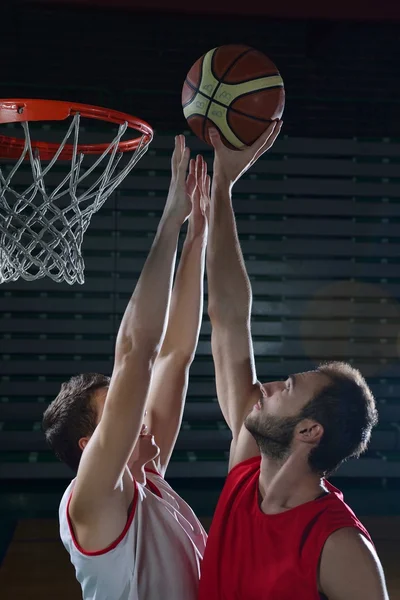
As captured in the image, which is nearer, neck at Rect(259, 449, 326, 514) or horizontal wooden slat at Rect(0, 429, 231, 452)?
neck at Rect(259, 449, 326, 514)

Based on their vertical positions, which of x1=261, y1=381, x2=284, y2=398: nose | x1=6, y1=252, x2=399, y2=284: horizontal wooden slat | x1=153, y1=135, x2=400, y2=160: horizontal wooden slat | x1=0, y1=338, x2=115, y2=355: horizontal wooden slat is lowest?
x1=0, y1=338, x2=115, y2=355: horizontal wooden slat

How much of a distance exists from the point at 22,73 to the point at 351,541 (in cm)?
583

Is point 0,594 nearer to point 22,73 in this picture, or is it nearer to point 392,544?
point 392,544

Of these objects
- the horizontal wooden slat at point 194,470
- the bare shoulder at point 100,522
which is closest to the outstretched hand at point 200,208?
the bare shoulder at point 100,522

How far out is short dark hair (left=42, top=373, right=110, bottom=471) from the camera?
2408 millimetres

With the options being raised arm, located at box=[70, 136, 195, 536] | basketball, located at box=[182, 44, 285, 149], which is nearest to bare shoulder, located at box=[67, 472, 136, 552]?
raised arm, located at box=[70, 136, 195, 536]

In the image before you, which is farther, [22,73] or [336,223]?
[336,223]

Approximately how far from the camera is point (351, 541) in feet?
6.79

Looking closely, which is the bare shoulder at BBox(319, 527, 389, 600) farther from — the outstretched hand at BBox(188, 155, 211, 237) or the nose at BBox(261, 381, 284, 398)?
the outstretched hand at BBox(188, 155, 211, 237)

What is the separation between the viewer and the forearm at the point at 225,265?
2.59 metres

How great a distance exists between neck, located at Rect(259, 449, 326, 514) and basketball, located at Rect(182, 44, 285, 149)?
114 centimetres

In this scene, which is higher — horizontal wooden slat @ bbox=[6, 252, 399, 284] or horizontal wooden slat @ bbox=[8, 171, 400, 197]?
horizontal wooden slat @ bbox=[8, 171, 400, 197]

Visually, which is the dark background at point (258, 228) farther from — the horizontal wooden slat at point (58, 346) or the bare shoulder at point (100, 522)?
the bare shoulder at point (100, 522)

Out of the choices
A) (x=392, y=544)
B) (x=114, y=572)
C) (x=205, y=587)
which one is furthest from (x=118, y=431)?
(x=392, y=544)
